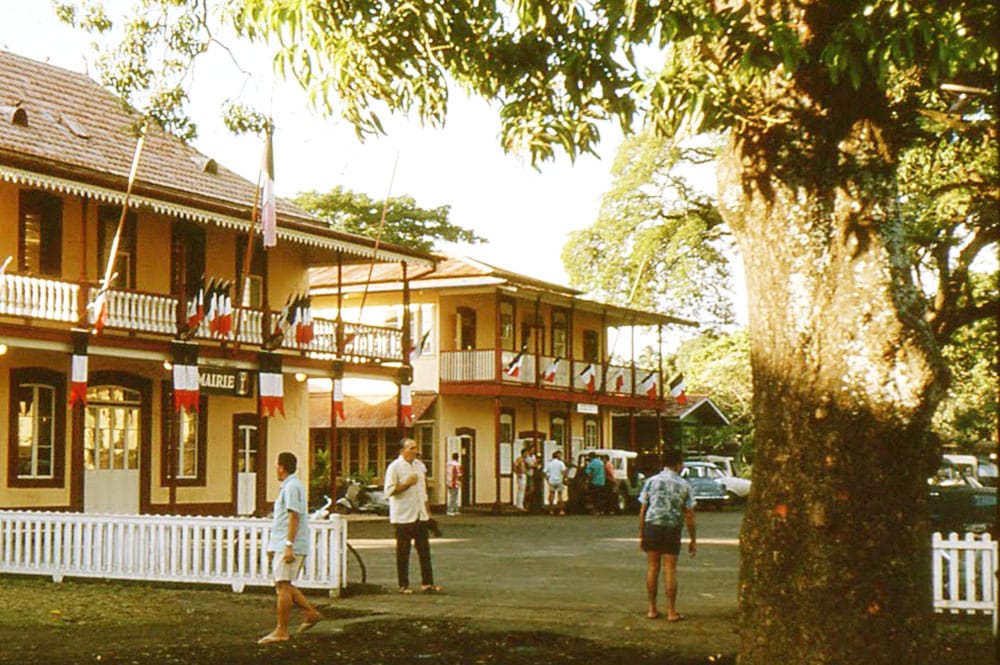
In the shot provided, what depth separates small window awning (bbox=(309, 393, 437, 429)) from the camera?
39125 mm

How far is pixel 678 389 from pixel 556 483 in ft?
38.7

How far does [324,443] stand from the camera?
1645 inches

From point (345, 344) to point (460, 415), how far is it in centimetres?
957

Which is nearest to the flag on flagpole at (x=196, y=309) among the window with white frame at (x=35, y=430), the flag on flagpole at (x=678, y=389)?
the window with white frame at (x=35, y=430)

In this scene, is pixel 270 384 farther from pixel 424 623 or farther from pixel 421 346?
pixel 424 623

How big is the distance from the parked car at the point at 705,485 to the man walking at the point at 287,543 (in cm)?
2873

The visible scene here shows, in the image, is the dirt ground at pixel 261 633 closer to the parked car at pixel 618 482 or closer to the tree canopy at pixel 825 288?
the tree canopy at pixel 825 288

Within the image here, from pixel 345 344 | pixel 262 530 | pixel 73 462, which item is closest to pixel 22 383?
pixel 73 462

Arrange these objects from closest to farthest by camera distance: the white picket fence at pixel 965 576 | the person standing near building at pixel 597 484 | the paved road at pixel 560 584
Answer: the paved road at pixel 560 584
the white picket fence at pixel 965 576
the person standing near building at pixel 597 484

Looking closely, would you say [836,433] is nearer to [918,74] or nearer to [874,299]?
[874,299]

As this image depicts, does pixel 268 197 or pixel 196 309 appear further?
pixel 196 309

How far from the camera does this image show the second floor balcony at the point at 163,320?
23.5 m

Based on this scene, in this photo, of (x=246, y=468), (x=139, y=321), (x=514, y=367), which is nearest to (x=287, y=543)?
(x=139, y=321)

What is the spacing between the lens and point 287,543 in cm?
1194
